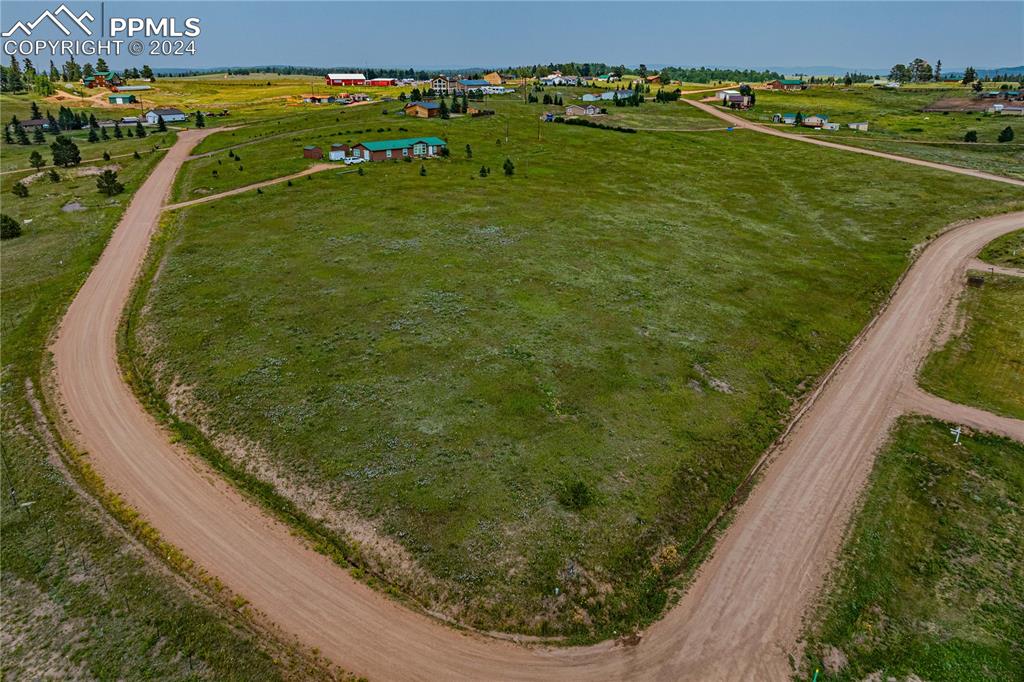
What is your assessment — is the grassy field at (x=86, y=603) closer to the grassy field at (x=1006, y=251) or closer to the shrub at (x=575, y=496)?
the shrub at (x=575, y=496)

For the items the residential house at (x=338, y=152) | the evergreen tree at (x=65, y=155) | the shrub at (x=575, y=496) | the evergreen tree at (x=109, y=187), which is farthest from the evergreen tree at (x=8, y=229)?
the shrub at (x=575, y=496)

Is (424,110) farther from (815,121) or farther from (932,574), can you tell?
(932,574)

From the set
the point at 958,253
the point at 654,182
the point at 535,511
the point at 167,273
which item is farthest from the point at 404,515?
the point at 654,182

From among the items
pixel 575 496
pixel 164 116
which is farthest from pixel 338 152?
pixel 164 116

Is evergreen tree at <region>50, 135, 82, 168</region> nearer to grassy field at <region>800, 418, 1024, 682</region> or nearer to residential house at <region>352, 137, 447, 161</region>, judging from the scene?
residential house at <region>352, 137, 447, 161</region>

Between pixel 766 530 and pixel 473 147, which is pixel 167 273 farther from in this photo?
pixel 473 147
